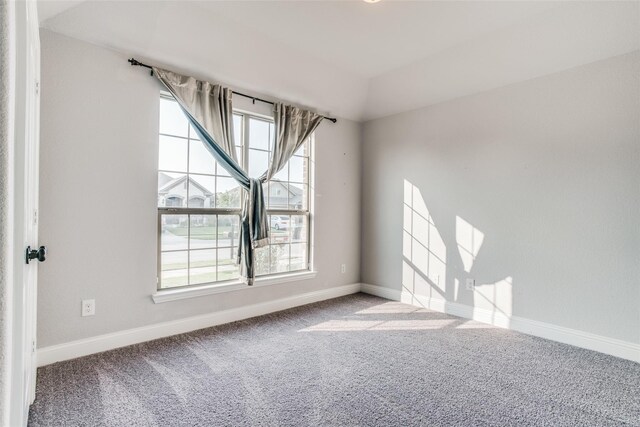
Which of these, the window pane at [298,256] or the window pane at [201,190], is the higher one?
the window pane at [201,190]

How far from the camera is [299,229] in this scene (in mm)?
4051

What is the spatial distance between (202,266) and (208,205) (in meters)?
0.59

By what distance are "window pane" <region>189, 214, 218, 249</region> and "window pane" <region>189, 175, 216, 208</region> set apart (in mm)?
123

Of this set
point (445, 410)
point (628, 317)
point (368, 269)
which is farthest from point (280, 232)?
point (628, 317)

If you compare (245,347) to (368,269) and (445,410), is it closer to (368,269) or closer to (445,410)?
(445,410)

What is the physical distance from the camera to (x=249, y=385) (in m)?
2.12

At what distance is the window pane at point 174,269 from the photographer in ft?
9.65

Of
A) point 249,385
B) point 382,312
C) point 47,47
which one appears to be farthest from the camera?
point 382,312

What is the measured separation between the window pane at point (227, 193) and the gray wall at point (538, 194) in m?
1.99

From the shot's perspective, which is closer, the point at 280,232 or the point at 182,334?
the point at 182,334

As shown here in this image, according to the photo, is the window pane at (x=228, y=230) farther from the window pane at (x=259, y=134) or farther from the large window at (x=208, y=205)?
the window pane at (x=259, y=134)

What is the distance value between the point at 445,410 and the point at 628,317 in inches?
73.6

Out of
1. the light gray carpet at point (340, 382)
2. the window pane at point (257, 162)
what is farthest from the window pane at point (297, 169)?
the light gray carpet at point (340, 382)

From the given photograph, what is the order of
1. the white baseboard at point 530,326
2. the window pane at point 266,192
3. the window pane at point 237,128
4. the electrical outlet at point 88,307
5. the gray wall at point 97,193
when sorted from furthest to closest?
the window pane at point 266,192 < the window pane at point 237,128 < the white baseboard at point 530,326 < the electrical outlet at point 88,307 < the gray wall at point 97,193
